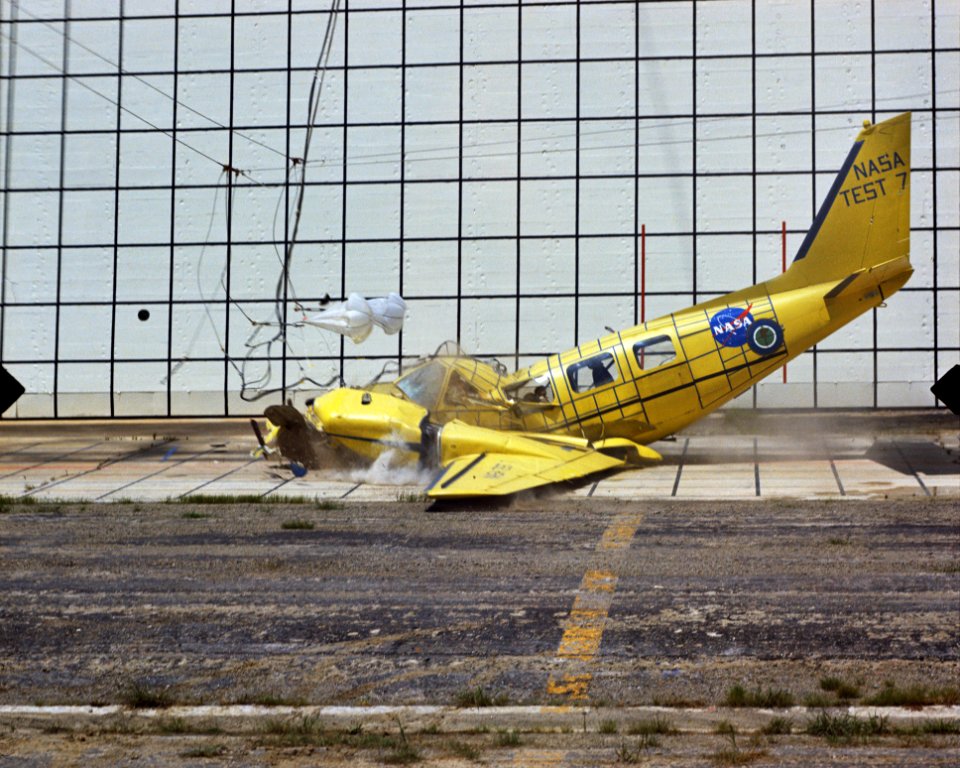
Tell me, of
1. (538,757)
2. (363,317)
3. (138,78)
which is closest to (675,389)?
(363,317)

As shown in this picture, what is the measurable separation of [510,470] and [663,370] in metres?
4.30

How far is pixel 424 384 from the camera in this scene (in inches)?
837

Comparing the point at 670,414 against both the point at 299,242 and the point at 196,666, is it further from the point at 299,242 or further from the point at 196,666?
the point at 196,666

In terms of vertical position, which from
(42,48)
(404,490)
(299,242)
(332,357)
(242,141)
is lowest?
(404,490)

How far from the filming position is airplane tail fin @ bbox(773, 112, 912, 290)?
813 inches

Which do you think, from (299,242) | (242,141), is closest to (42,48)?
(242,141)

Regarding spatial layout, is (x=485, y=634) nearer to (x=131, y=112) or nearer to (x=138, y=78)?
(x=131, y=112)

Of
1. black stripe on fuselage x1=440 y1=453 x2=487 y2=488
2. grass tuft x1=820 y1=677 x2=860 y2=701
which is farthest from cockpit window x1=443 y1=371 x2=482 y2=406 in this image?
grass tuft x1=820 y1=677 x2=860 y2=701

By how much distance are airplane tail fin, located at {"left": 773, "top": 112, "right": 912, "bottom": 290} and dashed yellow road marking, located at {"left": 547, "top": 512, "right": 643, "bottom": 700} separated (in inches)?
363

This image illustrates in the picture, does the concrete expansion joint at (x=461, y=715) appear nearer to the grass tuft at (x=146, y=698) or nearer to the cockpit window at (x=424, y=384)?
the grass tuft at (x=146, y=698)

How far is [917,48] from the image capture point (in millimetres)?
26531

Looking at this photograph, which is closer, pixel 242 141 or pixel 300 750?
pixel 300 750

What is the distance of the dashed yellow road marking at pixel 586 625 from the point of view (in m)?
8.62

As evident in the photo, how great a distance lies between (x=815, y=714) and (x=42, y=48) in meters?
27.6
